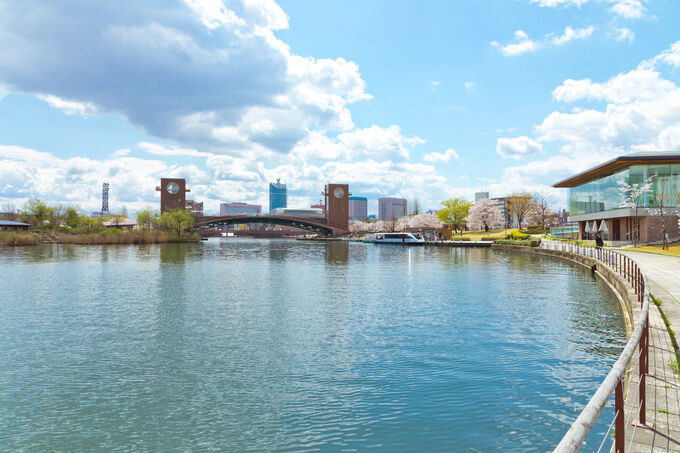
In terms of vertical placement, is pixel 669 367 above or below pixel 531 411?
above

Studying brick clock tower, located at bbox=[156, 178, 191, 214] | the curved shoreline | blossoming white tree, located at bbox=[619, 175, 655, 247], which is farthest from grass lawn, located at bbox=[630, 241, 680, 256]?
brick clock tower, located at bbox=[156, 178, 191, 214]

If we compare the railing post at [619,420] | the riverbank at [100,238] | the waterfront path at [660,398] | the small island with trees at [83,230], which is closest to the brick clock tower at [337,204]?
the small island with trees at [83,230]

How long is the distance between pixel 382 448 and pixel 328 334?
7672mm

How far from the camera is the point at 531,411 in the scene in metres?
9.31

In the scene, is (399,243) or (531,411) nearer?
(531,411)

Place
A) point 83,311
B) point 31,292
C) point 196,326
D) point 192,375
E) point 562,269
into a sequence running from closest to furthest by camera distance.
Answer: point 192,375 < point 196,326 < point 83,311 < point 31,292 < point 562,269

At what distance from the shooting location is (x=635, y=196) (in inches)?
2149

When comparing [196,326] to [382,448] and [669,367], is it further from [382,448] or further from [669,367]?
[669,367]

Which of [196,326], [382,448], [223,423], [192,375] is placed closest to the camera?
[382,448]

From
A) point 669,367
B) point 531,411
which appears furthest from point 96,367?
point 669,367

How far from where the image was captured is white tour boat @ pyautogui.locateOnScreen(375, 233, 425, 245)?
10181 centimetres

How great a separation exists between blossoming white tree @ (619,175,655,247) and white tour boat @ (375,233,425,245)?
154 feet

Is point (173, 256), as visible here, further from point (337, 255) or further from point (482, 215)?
point (482, 215)

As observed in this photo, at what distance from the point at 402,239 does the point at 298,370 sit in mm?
97160
